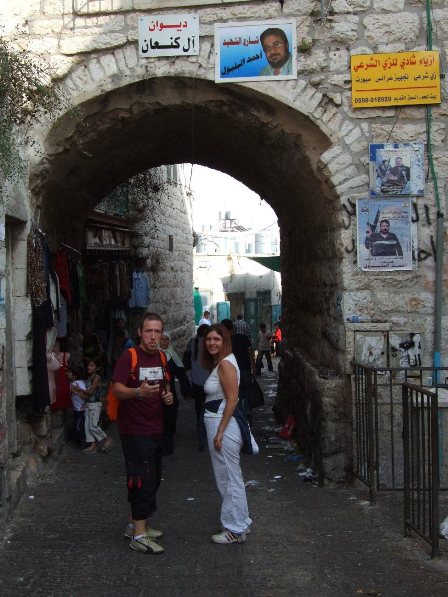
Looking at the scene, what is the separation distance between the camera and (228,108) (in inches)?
266

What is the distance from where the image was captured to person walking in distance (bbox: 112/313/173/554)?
467 cm

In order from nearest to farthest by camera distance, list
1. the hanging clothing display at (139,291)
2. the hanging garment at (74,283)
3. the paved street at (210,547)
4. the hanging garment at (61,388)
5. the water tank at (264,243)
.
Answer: the paved street at (210,547) < the hanging garment at (61,388) < the hanging garment at (74,283) < the hanging clothing display at (139,291) < the water tank at (264,243)

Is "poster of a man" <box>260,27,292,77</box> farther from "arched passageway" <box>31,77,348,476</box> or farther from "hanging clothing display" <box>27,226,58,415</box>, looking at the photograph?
"hanging clothing display" <box>27,226,58,415</box>

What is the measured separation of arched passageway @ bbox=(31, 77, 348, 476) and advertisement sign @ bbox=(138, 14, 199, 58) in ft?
0.88

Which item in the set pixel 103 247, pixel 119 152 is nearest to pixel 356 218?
pixel 119 152

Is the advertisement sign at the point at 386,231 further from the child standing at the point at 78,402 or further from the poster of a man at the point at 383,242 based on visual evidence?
the child standing at the point at 78,402

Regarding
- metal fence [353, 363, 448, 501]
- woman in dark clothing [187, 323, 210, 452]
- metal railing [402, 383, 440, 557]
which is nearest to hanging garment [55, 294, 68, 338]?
woman in dark clothing [187, 323, 210, 452]

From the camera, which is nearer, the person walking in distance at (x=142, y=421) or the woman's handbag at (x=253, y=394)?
the person walking in distance at (x=142, y=421)

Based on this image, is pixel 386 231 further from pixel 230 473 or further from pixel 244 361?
pixel 244 361

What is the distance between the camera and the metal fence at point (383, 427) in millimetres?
5793

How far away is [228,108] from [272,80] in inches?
24.0

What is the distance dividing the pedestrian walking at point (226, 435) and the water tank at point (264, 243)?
26468 mm

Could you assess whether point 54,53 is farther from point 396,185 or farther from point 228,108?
point 396,185

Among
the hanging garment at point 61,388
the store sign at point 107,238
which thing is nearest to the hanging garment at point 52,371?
the hanging garment at point 61,388
